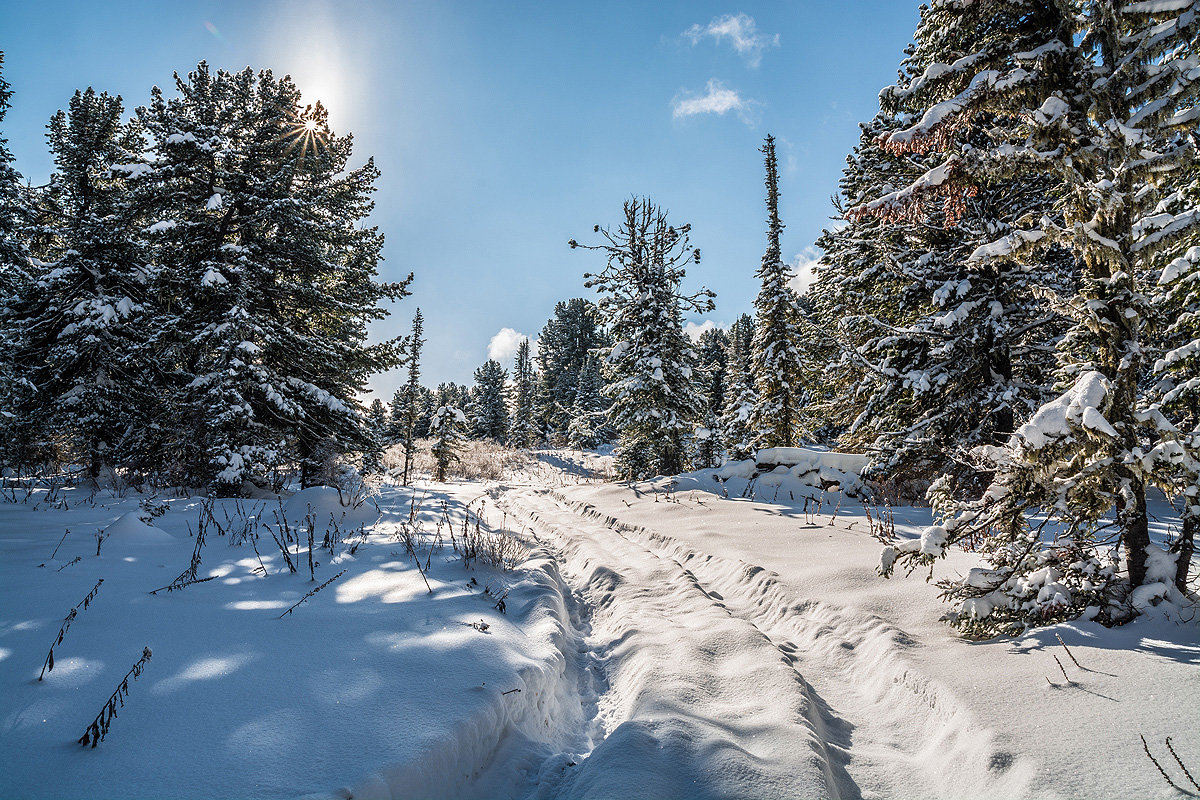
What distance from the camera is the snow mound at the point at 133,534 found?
4898 mm

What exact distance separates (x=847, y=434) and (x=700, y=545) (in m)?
5.68

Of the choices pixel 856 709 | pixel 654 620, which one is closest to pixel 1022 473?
pixel 856 709

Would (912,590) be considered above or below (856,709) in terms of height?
above

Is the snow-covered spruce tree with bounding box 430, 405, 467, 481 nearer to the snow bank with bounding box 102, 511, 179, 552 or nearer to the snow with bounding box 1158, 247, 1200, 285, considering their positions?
the snow bank with bounding box 102, 511, 179, 552

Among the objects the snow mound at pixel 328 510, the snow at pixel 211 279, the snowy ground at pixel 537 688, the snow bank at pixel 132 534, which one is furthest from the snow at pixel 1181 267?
the snow at pixel 211 279

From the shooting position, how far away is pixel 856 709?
3.31m

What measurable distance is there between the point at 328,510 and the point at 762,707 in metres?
7.05

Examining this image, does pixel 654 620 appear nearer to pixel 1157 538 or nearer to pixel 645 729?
pixel 645 729

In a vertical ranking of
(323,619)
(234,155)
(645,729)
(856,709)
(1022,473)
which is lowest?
(856,709)

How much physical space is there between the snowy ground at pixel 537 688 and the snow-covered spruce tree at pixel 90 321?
30.6 ft

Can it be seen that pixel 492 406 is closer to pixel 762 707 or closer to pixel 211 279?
pixel 211 279

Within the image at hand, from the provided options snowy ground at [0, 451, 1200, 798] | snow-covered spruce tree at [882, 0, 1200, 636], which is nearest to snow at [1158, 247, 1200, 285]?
snow-covered spruce tree at [882, 0, 1200, 636]

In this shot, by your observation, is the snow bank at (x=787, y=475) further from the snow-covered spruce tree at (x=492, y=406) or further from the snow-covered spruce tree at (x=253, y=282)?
the snow-covered spruce tree at (x=492, y=406)

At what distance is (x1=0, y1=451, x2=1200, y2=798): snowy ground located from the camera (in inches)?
82.4
